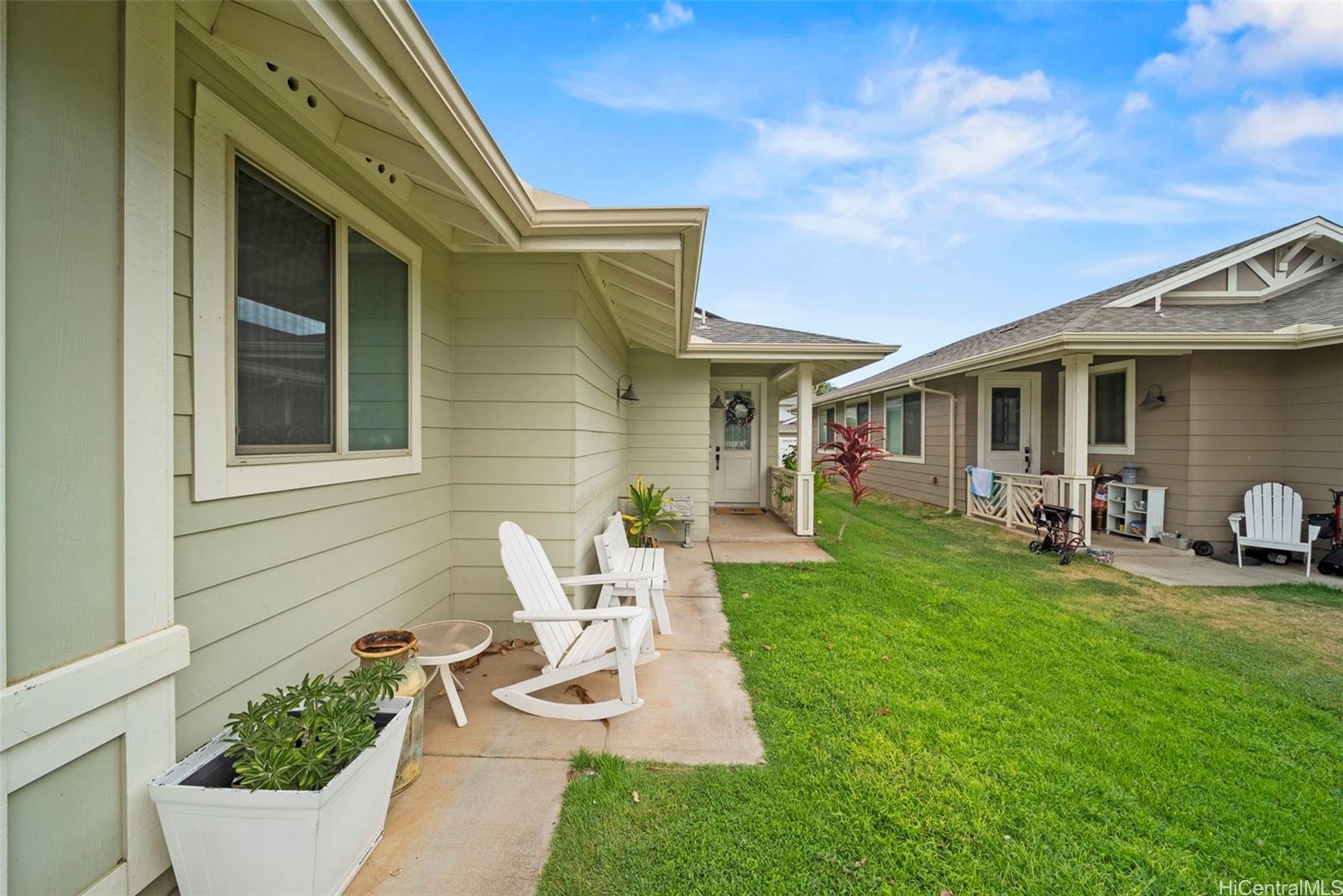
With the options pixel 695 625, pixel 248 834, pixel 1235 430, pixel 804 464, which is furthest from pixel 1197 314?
pixel 248 834

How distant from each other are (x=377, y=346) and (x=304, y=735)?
66.2 inches

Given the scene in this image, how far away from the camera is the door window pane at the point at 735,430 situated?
8406 millimetres

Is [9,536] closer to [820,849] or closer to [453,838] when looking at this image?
[453,838]

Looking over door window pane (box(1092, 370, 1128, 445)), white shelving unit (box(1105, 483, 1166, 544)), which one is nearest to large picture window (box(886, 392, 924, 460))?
door window pane (box(1092, 370, 1128, 445))

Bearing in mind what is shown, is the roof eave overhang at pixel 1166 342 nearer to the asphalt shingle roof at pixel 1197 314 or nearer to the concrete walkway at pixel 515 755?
the asphalt shingle roof at pixel 1197 314

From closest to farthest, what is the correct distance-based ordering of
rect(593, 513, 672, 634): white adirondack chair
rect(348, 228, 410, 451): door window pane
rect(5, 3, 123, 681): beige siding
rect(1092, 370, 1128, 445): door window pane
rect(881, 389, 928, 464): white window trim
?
rect(5, 3, 123, 681): beige siding, rect(348, 228, 410, 451): door window pane, rect(593, 513, 672, 634): white adirondack chair, rect(1092, 370, 1128, 445): door window pane, rect(881, 389, 928, 464): white window trim

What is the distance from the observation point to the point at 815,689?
8.73 ft

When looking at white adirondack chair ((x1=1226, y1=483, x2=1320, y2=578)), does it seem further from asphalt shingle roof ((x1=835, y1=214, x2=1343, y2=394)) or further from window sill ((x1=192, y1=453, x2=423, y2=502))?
window sill ((x1=192, y1=453, x2=423, y2=502))

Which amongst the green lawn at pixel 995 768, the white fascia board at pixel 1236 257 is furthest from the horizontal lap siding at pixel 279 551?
the white fascia board at pixel 1236 257

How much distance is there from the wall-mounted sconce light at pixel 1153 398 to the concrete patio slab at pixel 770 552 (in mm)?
4586

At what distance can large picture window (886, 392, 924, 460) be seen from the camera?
10258mm

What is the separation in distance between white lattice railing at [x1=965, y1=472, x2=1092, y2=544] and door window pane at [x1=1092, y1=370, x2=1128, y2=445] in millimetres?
1035

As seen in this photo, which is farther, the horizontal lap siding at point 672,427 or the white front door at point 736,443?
Answer: the white front door at point 736,443

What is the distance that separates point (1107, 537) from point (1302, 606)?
2.53 metres
